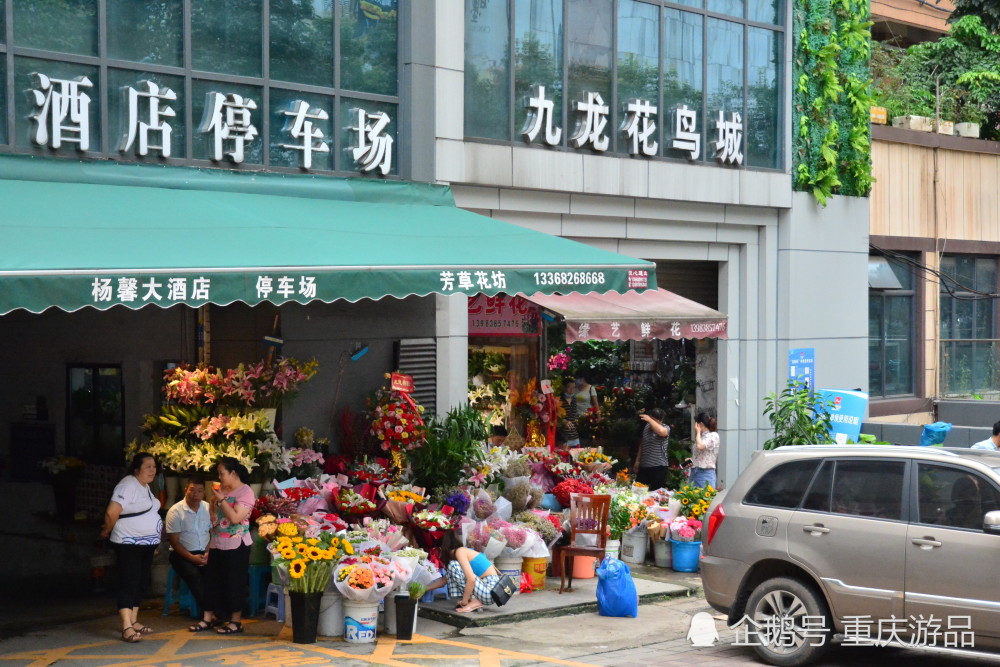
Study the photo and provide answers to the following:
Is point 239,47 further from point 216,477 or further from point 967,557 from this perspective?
point 967,557

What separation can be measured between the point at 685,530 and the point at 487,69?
566cm

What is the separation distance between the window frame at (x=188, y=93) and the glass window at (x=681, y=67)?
4.16 metres

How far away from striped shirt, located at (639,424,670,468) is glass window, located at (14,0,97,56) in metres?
8.29

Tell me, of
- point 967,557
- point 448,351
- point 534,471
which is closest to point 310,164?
point 448,351

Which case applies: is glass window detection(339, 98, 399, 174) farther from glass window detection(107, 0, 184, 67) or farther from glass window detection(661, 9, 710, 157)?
glass window detection(661, 9, 710, 157)

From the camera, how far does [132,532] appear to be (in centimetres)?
1020

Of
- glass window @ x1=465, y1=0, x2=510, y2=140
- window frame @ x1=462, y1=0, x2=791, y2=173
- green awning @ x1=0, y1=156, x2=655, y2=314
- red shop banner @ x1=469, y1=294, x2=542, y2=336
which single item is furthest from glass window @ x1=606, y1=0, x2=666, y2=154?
green awning @ x1=0, y1=156, x2=655, y2=314

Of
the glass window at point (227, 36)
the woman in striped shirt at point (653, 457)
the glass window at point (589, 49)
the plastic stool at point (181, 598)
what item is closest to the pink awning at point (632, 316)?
the woman in striped shirt at point (653, 457)

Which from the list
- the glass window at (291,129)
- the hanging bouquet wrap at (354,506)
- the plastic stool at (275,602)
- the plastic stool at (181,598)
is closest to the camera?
the plastic stool at (275,602)

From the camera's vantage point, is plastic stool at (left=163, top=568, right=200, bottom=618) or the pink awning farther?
the pink awning

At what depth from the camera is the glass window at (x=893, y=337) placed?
20.8 m

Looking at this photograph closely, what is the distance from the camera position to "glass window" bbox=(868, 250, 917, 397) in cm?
2084

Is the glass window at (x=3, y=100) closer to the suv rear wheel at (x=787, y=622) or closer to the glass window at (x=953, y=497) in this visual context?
the suv rear wheel at (x=787, y=622)

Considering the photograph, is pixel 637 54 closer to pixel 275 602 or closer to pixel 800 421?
pixel 800 421
